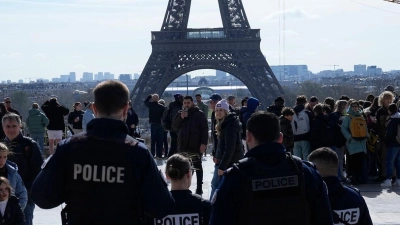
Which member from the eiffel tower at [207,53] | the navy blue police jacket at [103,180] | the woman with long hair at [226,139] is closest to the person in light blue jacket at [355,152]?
the woman with long hair at [226,139]

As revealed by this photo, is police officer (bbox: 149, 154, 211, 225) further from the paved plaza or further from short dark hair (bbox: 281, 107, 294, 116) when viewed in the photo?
short dark hair (bbox: 281, 107, 294, 116)

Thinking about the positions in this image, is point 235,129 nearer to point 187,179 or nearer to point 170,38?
point 187,179

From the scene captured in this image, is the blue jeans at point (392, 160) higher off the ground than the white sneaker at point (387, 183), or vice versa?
the blue jeans at point (392, 160)

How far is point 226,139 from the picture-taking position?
33.9 feet

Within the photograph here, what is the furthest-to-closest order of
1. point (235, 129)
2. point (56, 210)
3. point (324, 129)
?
point (324, 129), point (56, 210), point (235, 129)

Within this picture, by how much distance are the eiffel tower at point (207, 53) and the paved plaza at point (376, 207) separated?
4029 cm

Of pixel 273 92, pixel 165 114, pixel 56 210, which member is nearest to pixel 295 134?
pixel 165 114

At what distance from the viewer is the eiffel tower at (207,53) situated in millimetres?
54750

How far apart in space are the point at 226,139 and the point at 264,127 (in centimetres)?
550

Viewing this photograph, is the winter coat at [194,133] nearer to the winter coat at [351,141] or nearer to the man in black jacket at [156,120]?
the winter coat at [351,141]

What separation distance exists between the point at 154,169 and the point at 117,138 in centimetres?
27

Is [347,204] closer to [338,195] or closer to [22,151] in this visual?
[338,195]

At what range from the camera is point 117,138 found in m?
4.68

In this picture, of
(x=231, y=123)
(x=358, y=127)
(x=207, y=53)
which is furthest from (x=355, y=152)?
(x=207, y=53)
